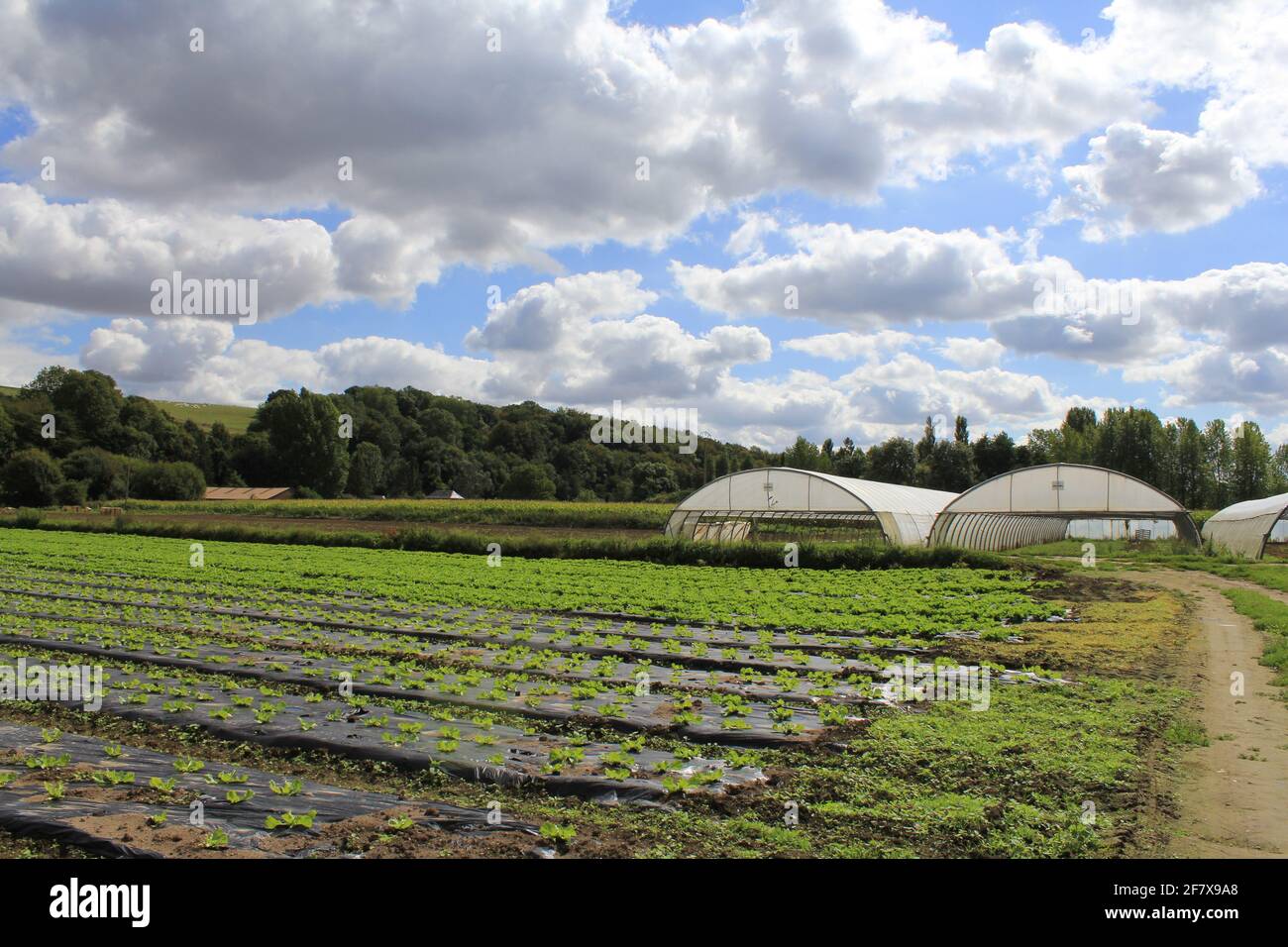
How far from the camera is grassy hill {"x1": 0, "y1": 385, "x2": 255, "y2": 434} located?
127 meters

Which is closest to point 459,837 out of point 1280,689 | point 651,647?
point 651,647

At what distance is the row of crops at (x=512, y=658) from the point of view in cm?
880

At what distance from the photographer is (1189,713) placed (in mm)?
10398

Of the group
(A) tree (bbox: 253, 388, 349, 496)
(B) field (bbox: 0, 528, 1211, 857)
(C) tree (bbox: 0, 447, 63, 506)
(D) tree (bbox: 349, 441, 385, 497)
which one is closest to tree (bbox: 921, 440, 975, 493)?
(D) tree (bbox: 349, 441, 385, 497)

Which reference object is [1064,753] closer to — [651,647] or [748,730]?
[748,730]

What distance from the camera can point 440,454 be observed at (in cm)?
12144

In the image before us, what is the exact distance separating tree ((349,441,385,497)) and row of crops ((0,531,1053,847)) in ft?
280

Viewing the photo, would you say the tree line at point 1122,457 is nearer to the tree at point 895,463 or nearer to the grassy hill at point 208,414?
the tree at point 895,463

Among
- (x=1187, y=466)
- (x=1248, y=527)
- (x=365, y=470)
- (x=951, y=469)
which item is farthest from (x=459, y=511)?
(x=1187, y=466)

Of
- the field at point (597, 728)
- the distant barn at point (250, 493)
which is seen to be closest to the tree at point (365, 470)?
the distant barn at point (250, 493)

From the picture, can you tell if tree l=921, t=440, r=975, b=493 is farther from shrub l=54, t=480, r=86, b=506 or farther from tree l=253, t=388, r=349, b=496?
shrub l=54, t=480, r=86, b=506

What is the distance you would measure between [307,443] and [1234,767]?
106923 mm
